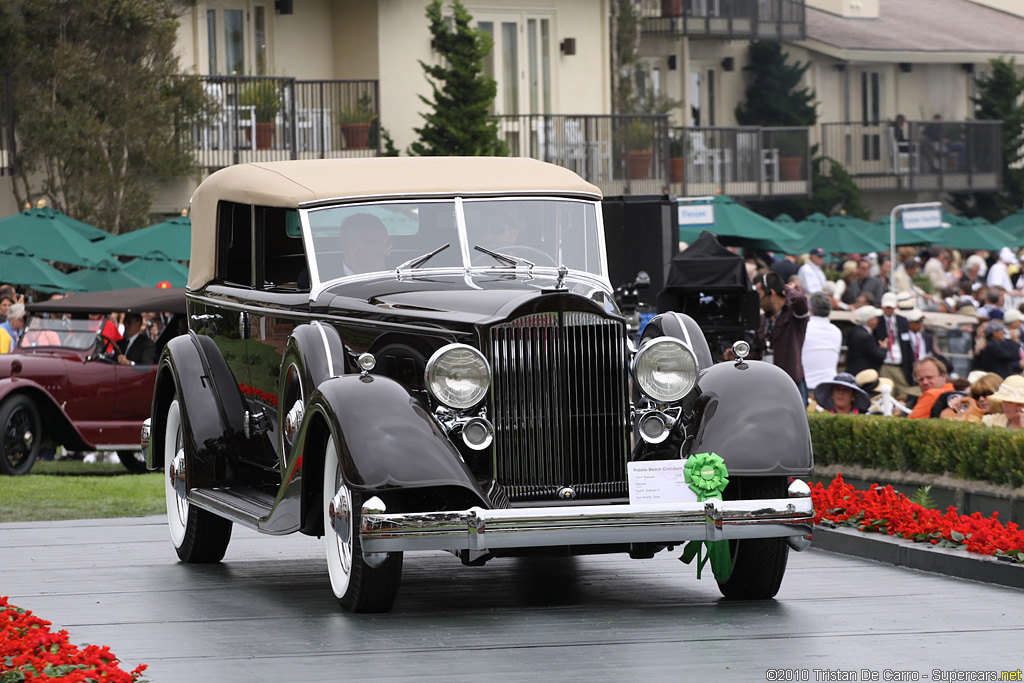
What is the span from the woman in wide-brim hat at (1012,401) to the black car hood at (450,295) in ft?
12.7

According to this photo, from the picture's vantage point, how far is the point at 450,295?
880 cm

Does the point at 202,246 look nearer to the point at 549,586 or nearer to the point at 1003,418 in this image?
the point at 549,586

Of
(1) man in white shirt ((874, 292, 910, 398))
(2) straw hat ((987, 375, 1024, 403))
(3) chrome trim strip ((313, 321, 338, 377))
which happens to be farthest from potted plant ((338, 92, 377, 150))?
(3) chrome trim strip ((313, 321, 338, 377))

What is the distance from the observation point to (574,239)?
988cm

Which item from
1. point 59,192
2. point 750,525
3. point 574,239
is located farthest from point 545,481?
point 59,192

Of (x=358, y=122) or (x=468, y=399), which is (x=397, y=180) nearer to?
(x=468, y=399)

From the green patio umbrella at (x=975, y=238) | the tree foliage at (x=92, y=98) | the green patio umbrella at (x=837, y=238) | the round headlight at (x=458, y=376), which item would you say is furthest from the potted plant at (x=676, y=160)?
the round headlight at (x=458, y=376)

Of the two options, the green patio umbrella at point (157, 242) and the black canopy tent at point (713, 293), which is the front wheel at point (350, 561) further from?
the green patio umbrella at point (157, 242)

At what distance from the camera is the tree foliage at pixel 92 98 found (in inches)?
985

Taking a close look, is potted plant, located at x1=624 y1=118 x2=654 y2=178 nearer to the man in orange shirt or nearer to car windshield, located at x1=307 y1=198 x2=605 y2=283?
the man in orange shirt

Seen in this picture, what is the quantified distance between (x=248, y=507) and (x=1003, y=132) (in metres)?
44.7

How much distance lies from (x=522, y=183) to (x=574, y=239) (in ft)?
1.40

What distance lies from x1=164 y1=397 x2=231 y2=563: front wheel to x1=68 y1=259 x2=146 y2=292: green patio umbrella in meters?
10.0

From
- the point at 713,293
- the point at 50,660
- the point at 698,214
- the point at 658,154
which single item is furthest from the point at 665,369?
the point at 658,154
